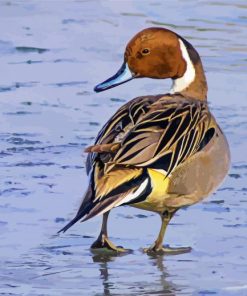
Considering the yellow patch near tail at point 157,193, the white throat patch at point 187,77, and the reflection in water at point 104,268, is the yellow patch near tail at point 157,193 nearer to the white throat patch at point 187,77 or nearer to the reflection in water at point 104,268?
the reflection in water at point 104,268

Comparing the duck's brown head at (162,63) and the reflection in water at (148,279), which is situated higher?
the duck's brown head at (162,63)

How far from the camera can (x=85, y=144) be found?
29.2 feet

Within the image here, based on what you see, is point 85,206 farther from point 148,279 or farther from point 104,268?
point 148,279

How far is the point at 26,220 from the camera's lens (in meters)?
7.16

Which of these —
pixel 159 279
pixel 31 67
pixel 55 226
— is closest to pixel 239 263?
pixel 159 279

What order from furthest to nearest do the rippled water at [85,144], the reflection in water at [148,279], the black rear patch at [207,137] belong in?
the black rear patch at [207,137], the rippled water at [85,144], the reflection in water at [148,279]

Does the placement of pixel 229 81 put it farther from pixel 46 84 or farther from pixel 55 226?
pixel 55 226

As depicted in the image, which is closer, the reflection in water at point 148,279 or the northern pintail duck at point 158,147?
the reflection in water at point 148,279

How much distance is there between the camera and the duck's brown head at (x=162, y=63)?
7.57 metres

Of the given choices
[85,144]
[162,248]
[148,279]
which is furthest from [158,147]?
[85,144]

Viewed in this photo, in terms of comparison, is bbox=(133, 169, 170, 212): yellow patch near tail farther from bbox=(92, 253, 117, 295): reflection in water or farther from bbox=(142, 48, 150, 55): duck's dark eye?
bbox=(142, 48, 150, 55): duck's dark eye

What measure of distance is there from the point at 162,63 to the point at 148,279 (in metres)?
1.82

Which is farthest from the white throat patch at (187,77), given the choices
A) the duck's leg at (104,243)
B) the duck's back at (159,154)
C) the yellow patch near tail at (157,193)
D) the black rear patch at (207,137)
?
the duck's leg at (104,243)

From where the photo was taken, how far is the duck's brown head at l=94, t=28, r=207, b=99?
7.57 meters
